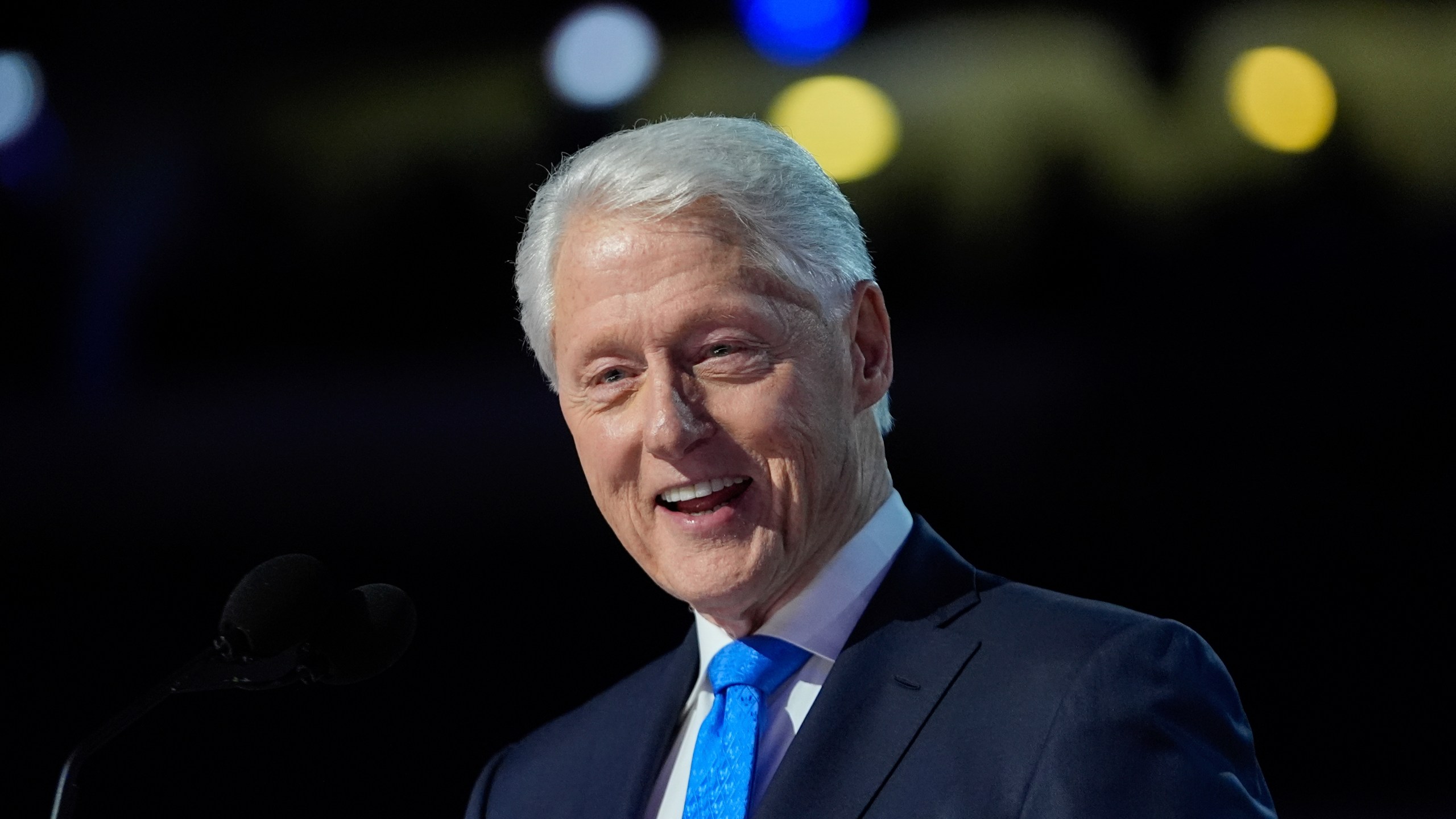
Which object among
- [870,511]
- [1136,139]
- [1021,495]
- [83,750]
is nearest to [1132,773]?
[870,511]

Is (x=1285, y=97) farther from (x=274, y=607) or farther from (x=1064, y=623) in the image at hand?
(x=274, y=607)

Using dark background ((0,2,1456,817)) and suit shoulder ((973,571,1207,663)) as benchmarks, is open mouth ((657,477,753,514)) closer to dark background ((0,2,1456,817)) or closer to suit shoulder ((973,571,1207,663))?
suit shoulder ((973,571,1207,663))

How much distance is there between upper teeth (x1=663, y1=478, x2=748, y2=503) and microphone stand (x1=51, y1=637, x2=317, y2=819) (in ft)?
1.75

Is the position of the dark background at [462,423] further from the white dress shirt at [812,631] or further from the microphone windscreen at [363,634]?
the microphone windscreen at [363,634]

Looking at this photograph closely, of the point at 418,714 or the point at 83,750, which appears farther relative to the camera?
the point at 418,714

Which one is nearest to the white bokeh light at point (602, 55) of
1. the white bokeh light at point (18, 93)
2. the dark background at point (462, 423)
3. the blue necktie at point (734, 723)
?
the dark background at point (462, 423)

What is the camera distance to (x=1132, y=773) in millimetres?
1617

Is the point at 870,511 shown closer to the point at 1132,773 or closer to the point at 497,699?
the point at 1132,773

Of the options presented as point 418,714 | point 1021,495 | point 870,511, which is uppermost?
A: point 870,511

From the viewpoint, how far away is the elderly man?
175cm

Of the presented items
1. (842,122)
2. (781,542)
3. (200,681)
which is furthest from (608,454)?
(842,122)

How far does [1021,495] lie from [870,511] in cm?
164

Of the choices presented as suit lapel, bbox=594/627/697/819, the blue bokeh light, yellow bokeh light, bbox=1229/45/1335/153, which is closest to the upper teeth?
suit lapel, bbox=594/627/697/819

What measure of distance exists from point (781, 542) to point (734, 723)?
26cm
